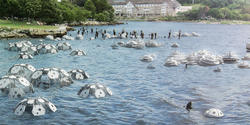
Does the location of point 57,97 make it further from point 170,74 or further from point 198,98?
point 170,74

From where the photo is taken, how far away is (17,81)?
25516mm

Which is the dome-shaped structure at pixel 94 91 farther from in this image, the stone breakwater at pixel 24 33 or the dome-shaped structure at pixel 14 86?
the stone breakwater at pixel 24 33

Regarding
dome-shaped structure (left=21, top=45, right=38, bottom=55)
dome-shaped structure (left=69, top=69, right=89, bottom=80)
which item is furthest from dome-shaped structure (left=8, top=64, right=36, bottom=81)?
dome-shaped structure (left=21, top=45, right=38, bottom=55)

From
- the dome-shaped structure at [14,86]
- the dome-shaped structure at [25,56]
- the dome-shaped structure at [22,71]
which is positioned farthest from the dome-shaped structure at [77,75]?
the dome-shaped structure at [25,56]

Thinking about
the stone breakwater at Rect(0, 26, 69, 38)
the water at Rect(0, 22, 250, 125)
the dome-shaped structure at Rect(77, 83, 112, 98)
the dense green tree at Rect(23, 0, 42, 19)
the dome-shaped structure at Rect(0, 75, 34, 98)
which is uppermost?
the dense green tree at Rect(23, 0, 42, 19)

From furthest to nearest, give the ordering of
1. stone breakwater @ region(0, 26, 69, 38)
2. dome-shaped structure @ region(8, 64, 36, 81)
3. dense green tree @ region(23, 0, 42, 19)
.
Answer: dense green tree @ region(23, 0, 42, 19) < stone breakwater @ region(0, 26, 69, 38) < dome-shaped structure @ region(8, 64, 36, 81)

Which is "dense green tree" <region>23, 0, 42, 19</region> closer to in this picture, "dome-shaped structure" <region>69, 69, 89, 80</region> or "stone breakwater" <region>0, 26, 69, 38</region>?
"stone breakwater" <region>0, 26, 69, 38</region>

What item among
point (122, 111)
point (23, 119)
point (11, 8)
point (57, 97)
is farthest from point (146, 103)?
point (11, 8)

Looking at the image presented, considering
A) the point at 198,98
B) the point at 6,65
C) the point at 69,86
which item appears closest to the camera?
the point at 198,98

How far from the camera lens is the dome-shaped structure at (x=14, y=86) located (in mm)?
25031

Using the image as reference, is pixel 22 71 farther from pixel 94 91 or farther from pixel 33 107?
pixel 33 107

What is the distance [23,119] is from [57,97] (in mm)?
5555

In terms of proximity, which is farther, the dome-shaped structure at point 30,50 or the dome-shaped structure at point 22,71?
the dome-shaped structure at point 30,50

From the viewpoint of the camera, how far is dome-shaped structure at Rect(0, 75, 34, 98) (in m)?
25.0
